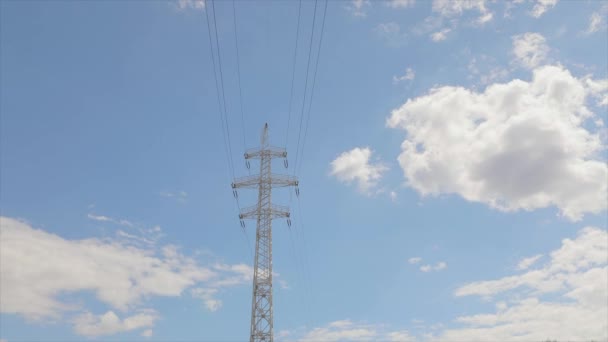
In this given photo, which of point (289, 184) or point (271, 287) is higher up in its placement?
point (289, 184)

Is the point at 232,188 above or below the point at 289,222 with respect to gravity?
above

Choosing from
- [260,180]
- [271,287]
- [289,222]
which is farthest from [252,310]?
[260,180]

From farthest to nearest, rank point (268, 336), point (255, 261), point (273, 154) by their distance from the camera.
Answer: point (273, 154)
point (255, 261)
point (268, 336)

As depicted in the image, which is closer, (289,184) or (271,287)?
(271,287)

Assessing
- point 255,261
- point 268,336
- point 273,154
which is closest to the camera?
point 268,336

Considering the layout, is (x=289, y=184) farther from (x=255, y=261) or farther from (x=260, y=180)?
(x=255, y=261)

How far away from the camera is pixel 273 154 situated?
265 ft

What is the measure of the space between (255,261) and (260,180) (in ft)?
36.8

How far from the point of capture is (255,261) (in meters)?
75.5

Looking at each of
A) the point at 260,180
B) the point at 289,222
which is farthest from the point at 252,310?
the point at 260,180

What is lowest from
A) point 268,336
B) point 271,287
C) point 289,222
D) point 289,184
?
point 268,336

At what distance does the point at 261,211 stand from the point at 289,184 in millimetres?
5383

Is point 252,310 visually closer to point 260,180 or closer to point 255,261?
point 255,261

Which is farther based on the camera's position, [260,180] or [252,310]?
[260,180]
